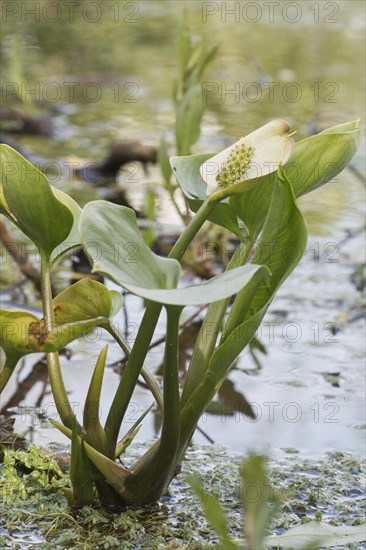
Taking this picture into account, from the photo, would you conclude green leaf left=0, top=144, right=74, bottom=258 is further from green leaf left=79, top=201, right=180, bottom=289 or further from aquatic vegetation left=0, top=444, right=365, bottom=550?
aquatic vegetation left=0, top=444, right=365, bottom=550

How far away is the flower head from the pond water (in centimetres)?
62

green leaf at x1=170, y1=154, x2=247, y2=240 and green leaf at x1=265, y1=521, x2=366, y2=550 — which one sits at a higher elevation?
green leaf at x1=170, y1=154, x2=247, y2=240

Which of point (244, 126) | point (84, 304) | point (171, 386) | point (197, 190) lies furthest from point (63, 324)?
point (244, 126)

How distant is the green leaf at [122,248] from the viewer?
1058 mm

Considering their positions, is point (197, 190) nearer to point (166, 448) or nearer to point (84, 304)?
point (84, 304)

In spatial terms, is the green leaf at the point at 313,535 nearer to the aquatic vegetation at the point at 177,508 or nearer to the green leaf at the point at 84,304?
the aquatic vegetation at the point at 177,508

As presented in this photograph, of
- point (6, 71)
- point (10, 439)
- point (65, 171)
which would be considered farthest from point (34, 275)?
point (6, 71)

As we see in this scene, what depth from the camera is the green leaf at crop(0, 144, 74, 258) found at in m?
1.24

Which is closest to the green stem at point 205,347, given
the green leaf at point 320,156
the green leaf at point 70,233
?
the green leaf at point 320,156

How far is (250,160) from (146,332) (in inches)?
10.0

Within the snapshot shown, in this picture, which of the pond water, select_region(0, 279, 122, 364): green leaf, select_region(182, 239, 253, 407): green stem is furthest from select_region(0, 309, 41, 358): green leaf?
the pond water

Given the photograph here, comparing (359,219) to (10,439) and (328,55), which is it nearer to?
(10,439)

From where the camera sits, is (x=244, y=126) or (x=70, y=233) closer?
(x=70, y=233)

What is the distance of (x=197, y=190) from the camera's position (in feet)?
4.28
